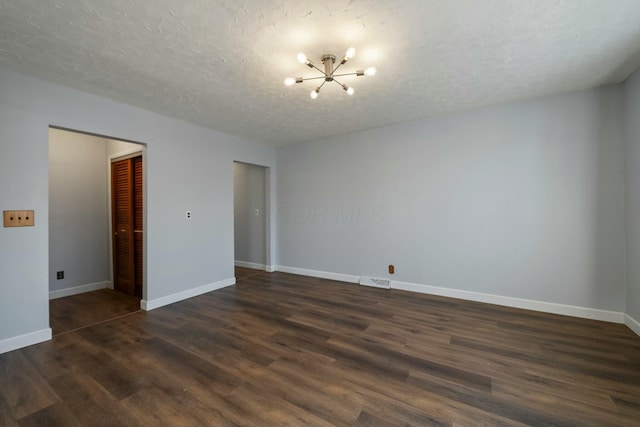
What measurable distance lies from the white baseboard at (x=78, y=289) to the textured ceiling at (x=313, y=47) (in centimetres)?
296

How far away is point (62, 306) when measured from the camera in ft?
11.2

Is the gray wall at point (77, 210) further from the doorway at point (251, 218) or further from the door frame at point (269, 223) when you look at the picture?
the door frame at point (269, 223)

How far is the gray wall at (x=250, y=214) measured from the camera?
217 inches

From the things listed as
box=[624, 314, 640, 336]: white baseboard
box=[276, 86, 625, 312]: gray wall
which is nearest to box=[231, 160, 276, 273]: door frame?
box=[276, 86, 625, 312]: gray wall

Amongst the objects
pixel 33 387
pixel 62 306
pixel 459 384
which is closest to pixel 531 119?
pixel 459 384

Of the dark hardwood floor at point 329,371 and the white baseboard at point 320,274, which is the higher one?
the white baseboard at point 320,274

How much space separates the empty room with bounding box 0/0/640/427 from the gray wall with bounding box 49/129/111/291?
3 cm

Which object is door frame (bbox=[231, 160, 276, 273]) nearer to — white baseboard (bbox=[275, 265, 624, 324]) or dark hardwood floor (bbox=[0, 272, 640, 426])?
white baseboard (bbox=[275, 265, 624, 324])

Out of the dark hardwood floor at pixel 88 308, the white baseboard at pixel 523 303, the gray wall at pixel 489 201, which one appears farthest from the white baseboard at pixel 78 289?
the white baseboard at pixel 523 303

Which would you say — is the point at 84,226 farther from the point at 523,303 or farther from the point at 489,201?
the point at 523,303

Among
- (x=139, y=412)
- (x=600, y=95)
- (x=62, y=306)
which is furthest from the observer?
(x=62, y=306)

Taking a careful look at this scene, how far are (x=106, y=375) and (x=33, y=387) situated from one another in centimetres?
43

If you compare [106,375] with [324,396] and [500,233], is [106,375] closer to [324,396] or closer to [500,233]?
[324,396]

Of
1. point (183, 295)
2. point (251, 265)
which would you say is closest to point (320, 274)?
point (251, 265)
